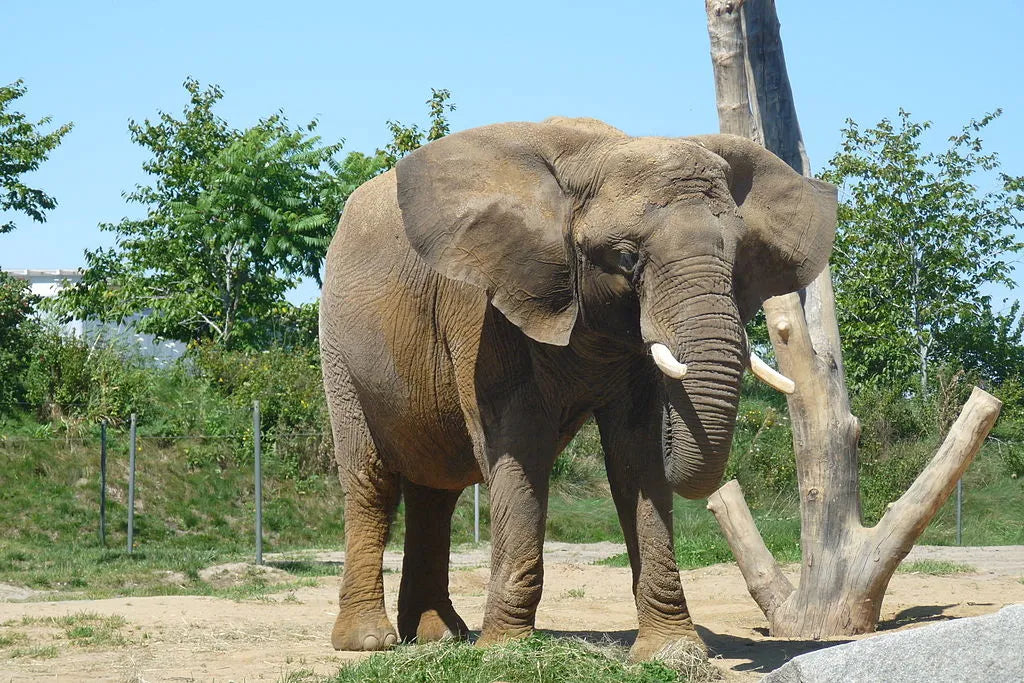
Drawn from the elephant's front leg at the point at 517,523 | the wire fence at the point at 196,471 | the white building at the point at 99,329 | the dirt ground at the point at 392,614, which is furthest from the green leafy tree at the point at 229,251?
the elephant's front leg at the point at 517,523

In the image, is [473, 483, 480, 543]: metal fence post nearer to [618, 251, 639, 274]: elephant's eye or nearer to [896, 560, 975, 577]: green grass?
[896, 560, 975, 577]: green grass

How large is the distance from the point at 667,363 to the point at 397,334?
245cm

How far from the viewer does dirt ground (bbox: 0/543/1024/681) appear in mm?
7090

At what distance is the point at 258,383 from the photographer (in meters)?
20.8

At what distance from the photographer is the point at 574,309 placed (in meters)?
6.02

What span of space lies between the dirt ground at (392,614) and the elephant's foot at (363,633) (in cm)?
14

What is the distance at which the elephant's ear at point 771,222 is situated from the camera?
20.5 ft

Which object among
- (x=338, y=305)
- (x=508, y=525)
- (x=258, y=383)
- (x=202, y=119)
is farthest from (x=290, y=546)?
(x=202, y=119)

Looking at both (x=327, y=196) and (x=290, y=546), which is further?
(x=327, y=196)

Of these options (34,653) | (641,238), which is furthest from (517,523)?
(34,653)

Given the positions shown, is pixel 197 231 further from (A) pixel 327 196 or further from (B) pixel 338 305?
(B) pixel 338 305

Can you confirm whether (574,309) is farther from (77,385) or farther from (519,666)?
(77,385)

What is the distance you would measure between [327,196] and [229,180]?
1994 mm

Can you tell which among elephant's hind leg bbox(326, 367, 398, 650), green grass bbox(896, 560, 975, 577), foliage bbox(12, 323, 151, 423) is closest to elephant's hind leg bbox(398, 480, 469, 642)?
elephant's hind leg bbox(326, 367, 398, 650)
